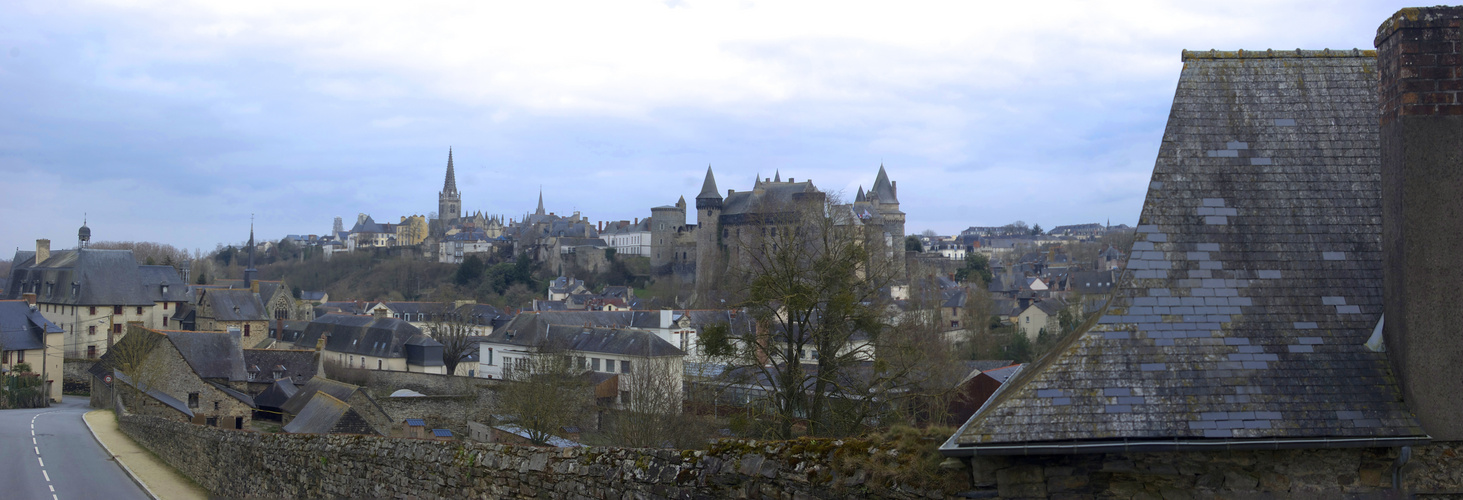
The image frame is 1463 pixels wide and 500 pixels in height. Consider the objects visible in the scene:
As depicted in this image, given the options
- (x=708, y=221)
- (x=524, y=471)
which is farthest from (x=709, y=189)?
(x=524, y=471)

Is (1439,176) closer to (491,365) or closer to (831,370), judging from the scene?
(831,370)

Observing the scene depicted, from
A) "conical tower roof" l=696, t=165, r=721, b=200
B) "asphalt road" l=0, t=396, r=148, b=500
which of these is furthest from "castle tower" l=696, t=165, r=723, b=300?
"asphalt road" l=0, t=396, r=148, b=500

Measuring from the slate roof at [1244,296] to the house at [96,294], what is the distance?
56.8m

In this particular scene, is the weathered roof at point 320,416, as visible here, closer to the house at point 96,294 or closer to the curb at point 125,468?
the curb at point 125,468

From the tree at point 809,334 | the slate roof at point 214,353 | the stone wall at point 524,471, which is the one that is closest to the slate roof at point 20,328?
the slate roof at point 214,353

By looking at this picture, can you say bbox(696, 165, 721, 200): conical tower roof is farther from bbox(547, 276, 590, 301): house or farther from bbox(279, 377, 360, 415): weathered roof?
bbox(279, 377, 360, 415): weathered roof

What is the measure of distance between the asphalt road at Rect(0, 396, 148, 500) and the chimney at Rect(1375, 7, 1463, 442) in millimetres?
15851

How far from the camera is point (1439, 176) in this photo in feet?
19.9

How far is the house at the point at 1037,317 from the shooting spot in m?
63.8

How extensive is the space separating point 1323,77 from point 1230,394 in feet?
9.32

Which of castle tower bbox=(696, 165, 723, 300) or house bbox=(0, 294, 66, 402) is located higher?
castle tower bbox=(696, 165, 723, 300)

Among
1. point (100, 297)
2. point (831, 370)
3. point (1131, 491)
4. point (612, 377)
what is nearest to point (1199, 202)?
point (1131, 491)

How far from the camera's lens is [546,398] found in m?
29.1

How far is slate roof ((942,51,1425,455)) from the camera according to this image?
6164 millimetres
